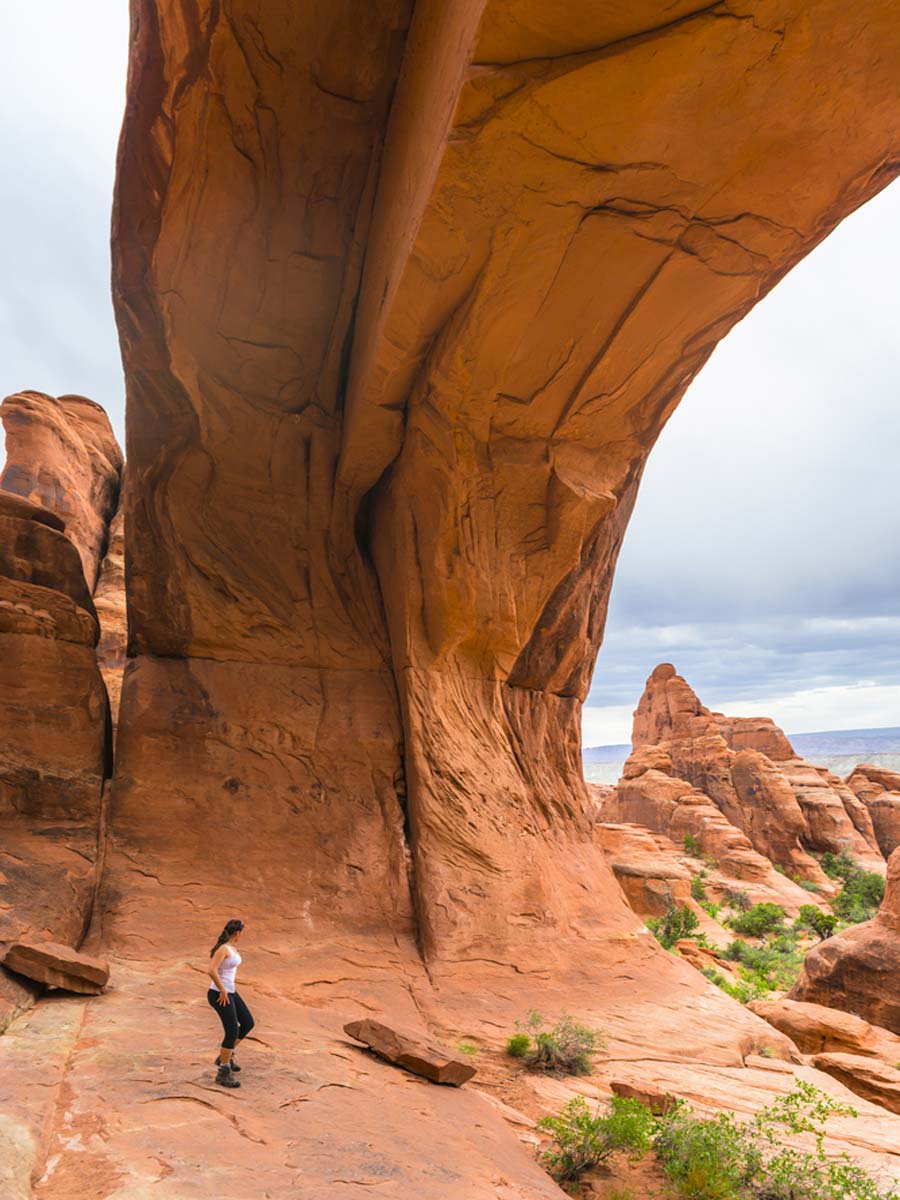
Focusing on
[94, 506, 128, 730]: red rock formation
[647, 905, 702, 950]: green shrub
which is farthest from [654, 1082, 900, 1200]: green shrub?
[647, 905, 702, 950]: green shrub

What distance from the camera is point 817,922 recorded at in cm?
2306

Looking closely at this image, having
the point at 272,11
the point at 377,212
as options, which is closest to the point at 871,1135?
the point at 377,212

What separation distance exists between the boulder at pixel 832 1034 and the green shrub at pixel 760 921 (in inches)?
604

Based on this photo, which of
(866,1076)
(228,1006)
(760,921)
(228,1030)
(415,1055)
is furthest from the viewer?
(760,921)

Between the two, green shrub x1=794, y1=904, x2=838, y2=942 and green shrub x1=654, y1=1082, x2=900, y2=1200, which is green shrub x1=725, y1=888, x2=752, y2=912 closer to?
green shrub x1=794, y1=904, x2=838, y2=942

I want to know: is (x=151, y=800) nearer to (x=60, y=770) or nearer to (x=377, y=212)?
(x=60, y=770)

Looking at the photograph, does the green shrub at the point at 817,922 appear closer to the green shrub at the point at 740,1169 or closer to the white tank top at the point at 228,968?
the green shrub at the point at 740,1169

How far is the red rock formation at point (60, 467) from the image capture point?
18734 mm

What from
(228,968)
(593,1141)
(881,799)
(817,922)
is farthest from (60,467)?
(881,799)

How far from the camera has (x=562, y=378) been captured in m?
7.48

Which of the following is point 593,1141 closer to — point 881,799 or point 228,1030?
point 228,1030

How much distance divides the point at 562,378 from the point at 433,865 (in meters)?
5.41

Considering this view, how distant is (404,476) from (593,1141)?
677 centimetres

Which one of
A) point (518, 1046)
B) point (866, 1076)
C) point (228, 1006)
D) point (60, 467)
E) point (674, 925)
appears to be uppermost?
point (60, 467)
